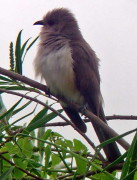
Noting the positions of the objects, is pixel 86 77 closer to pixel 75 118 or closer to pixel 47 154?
pixel 75 118

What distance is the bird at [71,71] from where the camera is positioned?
3.91 m

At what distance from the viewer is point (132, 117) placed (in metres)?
2.00

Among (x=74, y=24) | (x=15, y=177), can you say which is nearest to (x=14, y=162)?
(x=15, y=177)

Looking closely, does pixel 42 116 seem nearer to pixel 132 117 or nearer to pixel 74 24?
pixel 132 117

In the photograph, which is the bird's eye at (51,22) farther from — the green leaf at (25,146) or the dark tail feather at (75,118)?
the green leaf at (25,146)

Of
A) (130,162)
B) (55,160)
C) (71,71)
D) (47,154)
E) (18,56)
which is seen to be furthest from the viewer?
(71,71)

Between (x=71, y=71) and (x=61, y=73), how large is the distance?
11 centimetres

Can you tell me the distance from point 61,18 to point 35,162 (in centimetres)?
348

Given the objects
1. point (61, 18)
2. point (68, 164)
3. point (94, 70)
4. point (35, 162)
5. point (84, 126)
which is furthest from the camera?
point (61, 18)

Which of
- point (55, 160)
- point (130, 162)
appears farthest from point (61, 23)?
point (130, 162)

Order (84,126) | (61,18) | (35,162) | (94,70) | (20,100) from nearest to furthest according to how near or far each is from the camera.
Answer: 1. (35,162)
2. (20,100)
3. (84,126)
4. (94,70)
5. (61,18)

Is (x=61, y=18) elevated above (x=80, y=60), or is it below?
above

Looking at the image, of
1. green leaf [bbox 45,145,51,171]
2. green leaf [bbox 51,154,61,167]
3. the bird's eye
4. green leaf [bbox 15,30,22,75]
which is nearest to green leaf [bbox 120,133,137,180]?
green leaf [bbox 45,145,51,171]

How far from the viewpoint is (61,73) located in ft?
12.8
